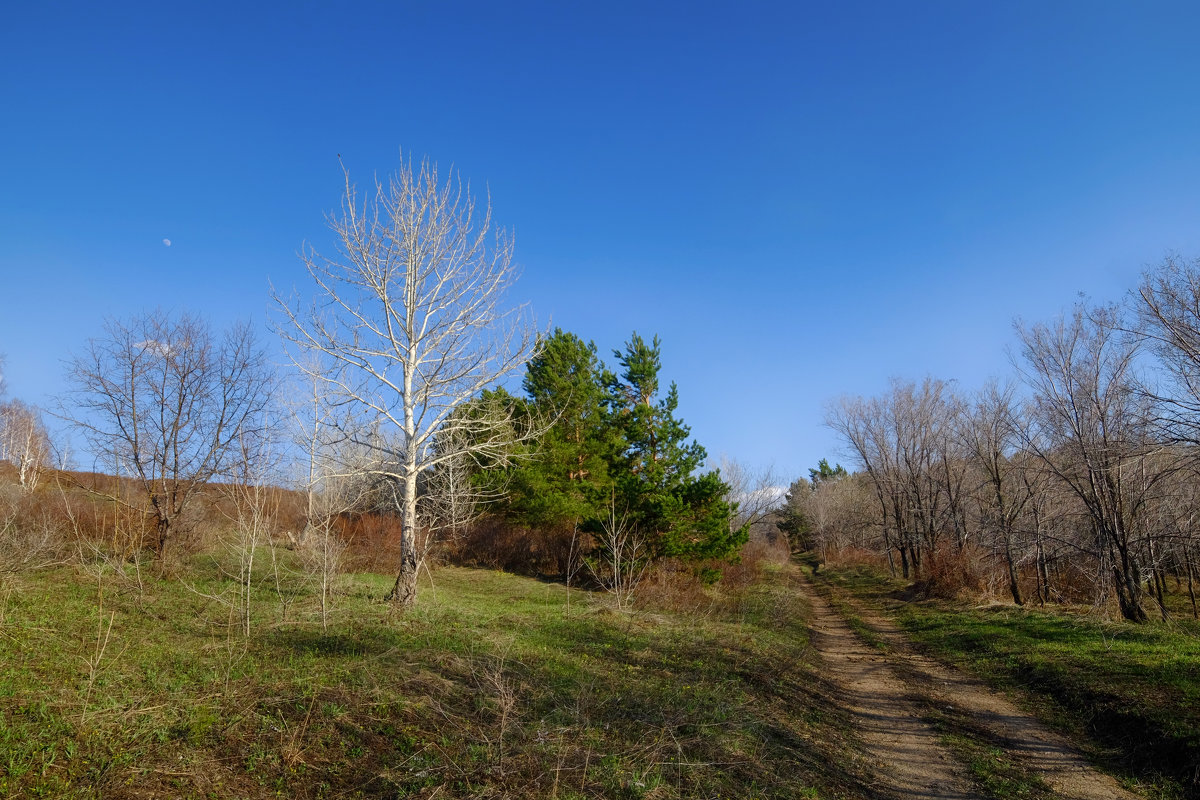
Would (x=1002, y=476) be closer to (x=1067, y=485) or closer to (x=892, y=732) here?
(x=1067, y=485)

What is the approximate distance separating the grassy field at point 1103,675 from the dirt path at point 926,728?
43cm

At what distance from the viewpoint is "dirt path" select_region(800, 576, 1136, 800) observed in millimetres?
6195

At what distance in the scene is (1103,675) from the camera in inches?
367

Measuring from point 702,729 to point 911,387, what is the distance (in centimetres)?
Result: 3045

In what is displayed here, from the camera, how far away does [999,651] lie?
12062mm

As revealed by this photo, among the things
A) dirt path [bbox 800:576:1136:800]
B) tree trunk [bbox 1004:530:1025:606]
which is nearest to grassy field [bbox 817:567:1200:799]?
dirt path [bbox 800:576:1136:800]

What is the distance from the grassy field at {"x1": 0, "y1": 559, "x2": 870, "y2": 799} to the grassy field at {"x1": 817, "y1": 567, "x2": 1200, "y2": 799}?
10.6 ft

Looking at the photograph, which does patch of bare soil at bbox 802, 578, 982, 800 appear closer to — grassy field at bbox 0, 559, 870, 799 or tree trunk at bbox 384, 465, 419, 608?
grassy field at bbox 0, 559, 870, 799

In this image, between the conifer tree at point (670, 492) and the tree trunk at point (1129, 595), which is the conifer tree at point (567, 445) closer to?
the conifer tree at point (670, 492)

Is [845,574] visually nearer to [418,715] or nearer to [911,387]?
[911,387]

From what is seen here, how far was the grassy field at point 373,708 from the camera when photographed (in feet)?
14.8

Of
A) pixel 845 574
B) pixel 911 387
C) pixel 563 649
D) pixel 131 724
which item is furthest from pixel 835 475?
pixel 131 724

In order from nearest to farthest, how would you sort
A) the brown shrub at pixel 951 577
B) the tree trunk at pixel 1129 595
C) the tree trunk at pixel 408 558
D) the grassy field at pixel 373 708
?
1. the grassy field at pixel 373 708
2. the tree trunk at pixel 408 558
3. the tree trunk at pixel 1129 595
4. the brown shrub at pixel 951 577

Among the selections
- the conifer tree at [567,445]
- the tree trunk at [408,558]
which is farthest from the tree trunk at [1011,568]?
the tree trunk at [408,558]
